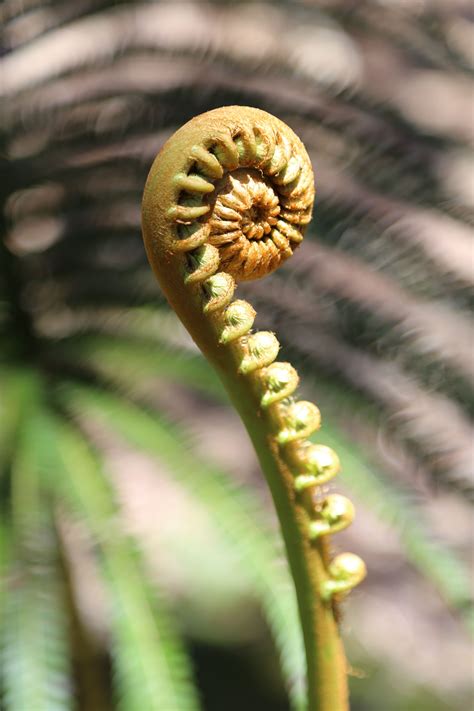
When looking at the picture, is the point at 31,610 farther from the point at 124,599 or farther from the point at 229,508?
the point at 229,508

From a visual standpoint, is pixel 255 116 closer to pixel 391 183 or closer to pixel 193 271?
pixel 193 271

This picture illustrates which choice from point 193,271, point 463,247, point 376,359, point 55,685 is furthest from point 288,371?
point 463,247

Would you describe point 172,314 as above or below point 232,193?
above

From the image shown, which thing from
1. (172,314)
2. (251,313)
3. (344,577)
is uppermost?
(172,314)

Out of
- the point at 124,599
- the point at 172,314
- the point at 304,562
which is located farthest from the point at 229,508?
the point at 304,562

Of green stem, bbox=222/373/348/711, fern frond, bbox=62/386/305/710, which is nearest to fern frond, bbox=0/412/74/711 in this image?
fern frond, bbox=62/386/305/710

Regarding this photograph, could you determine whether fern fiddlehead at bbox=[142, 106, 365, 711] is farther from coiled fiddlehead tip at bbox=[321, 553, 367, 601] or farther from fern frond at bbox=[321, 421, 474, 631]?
fern frond at bbox=[321, 421, 474, 631]
